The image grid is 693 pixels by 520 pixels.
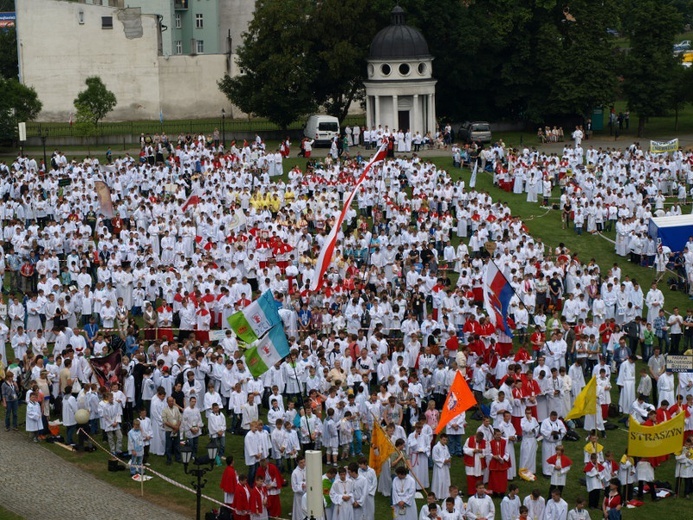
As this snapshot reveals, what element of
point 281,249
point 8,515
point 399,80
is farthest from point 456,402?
point 399,80

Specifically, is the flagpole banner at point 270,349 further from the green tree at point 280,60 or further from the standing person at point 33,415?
the green tree at point 280,60

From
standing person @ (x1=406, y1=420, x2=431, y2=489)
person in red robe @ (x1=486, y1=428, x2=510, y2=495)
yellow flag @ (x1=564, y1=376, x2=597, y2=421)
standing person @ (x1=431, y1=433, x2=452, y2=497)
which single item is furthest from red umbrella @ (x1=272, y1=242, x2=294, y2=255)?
yellow flag @ (x1=564, y1=376, x2=597, y2=421)

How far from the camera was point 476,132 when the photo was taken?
5884cm

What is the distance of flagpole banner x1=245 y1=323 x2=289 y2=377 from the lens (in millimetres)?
25219

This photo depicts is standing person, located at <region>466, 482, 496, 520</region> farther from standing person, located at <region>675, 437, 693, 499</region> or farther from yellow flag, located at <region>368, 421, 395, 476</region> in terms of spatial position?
standing person, located at <region>675, 437, 693, 499</region>

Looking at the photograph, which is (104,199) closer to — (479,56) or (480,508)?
(480,508)

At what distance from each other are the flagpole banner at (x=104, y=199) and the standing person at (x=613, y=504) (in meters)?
22.4

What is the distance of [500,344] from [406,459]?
237 inches

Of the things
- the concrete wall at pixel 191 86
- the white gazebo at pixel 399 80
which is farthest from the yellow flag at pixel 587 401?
the concrete wall at pixel 191 86

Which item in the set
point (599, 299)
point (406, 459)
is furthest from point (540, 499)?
point (599, 299)

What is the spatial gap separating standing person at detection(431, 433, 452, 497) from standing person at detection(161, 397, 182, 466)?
16.0 feet

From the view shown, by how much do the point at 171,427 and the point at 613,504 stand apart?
27.2 feet

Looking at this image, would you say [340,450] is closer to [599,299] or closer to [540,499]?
[540,499]

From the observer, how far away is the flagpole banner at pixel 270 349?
82.7 feet
